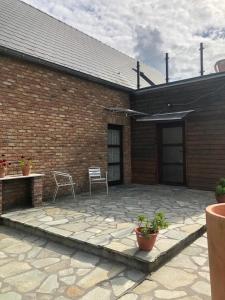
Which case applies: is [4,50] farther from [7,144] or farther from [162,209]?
[162,209]

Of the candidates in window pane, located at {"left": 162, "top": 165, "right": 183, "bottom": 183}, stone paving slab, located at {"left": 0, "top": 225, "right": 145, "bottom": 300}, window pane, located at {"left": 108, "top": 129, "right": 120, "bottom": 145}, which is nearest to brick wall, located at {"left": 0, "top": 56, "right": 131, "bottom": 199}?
window pane, located at {"left": 108, "top": 129, "right": 120, "bottom": 145}

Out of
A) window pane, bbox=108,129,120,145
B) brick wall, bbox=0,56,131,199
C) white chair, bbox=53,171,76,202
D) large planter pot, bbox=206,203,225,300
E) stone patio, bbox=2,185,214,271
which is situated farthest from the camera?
window pane, bbox=108,129,120,145

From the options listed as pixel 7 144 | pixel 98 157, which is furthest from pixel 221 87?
pixel 7 144

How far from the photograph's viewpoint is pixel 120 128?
9.71m

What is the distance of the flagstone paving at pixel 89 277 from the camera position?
282 cm

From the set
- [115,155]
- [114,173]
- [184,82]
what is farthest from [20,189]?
[184,82]

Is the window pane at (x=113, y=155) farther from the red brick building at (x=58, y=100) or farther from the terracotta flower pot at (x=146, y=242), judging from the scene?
the terracotta flower pot at (x=146, y=242)

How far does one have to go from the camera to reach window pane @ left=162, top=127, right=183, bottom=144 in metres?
9.09

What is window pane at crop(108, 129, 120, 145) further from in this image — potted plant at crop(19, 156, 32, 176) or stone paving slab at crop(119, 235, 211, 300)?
stone paving slab at crop(119, 235, 211, 300)

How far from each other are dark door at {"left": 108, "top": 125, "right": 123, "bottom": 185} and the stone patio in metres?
1.70

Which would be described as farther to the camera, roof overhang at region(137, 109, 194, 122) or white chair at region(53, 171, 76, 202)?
roof overhang at region(137, 109, 194, 122)

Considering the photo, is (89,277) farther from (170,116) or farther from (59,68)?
(170,116)

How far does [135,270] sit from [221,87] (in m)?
6.29

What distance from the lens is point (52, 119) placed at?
7.11 metres
